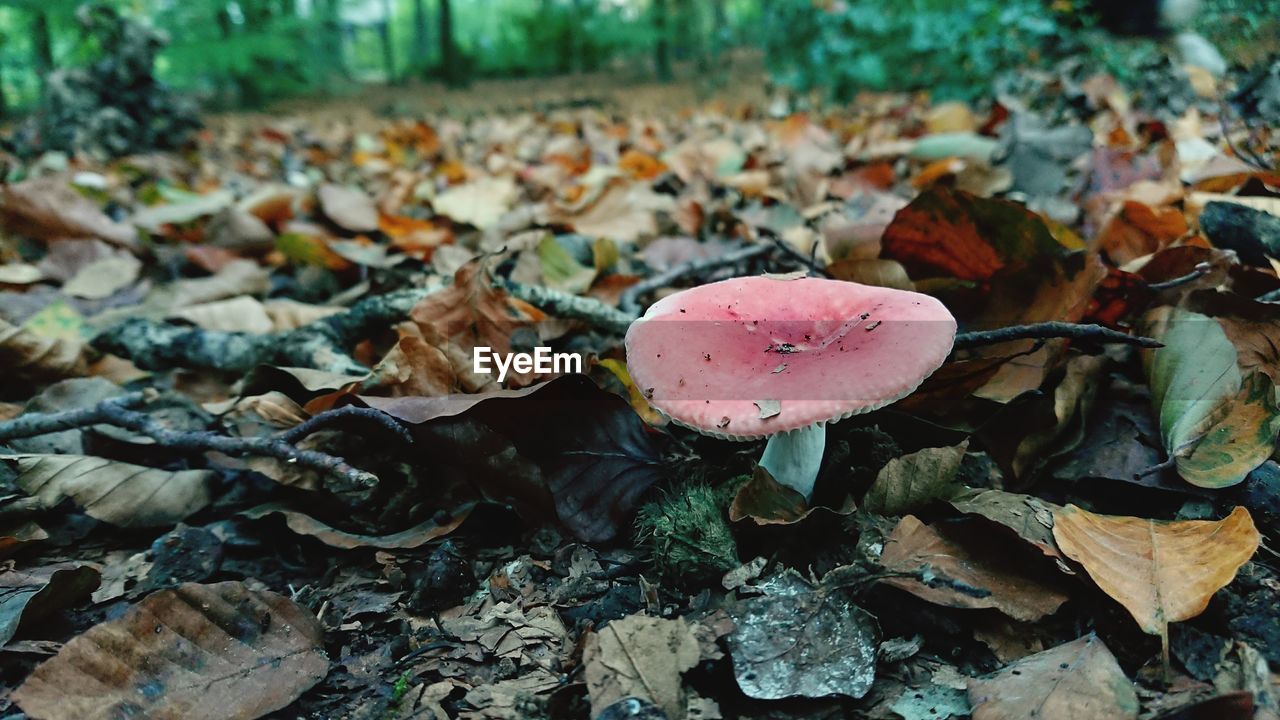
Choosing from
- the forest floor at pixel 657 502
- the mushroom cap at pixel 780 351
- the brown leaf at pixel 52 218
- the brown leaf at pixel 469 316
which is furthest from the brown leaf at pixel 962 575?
the brown leaf at pixel 52 218

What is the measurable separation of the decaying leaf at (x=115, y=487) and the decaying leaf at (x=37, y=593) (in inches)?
6.3

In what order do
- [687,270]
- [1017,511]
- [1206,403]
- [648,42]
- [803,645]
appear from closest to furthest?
1. [803,645]
2. [1017,511]
3. [1206,403]
4. [687,270]
5. [648,42]

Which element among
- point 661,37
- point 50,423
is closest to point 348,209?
point 50,423

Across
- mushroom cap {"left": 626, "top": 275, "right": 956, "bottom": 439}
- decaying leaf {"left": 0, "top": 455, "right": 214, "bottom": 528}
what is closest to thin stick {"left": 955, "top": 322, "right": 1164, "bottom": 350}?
mushroom cap {"left": 626, "top": 275, "right": 956, "bottom": 439}

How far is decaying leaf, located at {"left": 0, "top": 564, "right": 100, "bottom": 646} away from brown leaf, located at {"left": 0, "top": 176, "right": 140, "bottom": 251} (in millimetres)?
2169

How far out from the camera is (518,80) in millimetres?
15375

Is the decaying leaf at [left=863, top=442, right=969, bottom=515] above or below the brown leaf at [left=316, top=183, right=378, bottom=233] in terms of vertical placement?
below

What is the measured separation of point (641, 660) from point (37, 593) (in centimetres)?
98

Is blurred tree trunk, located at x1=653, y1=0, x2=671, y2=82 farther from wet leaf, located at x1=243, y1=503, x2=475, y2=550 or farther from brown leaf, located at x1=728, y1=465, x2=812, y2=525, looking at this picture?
brown leaf, located at x1=728, y1=465, x2=812, y2=525

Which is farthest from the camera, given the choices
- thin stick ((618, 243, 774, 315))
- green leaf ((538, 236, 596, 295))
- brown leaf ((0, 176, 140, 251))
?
brown leaf ((0, 176, 140, 251))

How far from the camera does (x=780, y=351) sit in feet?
4.50

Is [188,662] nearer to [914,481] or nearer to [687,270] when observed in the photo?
[914,481]

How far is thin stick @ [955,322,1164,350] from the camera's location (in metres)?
1.42

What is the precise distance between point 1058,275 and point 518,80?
49.0ft
